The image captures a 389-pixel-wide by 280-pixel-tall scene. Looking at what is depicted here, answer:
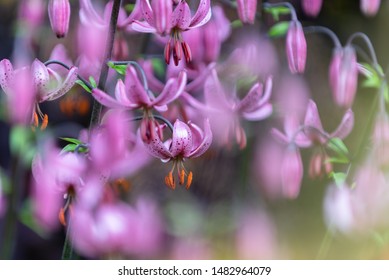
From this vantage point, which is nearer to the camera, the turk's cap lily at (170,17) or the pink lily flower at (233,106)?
the turk's cap lily at (170,17)

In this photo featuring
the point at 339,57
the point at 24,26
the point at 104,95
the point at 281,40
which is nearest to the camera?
the point at 104,95

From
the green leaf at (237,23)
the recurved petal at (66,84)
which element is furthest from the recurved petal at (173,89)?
the green leaf at (237,23)

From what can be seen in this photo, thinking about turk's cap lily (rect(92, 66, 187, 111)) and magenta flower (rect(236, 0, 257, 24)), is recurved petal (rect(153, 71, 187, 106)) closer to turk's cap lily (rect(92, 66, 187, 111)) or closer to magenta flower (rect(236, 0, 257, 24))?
turk's cap lily (rect(92, 66, 187, 111))

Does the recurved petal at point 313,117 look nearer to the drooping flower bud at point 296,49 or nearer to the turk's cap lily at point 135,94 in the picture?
the drooping flower bud at point 296,49

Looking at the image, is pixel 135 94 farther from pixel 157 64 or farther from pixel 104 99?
pixel 157 64
